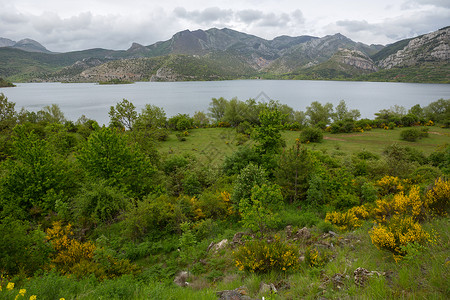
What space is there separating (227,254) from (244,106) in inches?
2355

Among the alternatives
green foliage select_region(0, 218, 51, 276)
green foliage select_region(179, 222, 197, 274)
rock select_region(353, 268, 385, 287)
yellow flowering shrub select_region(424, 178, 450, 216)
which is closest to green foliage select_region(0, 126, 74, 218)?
green foliage select_region(0, 218, 51, 276)

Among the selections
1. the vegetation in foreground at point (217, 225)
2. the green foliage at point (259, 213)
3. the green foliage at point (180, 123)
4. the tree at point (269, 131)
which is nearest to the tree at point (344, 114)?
the vegetation in foreground at point (217, 225)

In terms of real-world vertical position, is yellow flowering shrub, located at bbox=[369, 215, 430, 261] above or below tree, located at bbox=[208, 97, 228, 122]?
below

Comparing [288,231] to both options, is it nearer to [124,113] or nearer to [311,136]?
[124,113]

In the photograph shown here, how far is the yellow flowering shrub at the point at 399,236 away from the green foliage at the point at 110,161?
1630 centimetres

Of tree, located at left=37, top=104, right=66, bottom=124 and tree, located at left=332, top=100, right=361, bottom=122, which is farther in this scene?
tree, located at left=332, top=100, right=361, bottom=122

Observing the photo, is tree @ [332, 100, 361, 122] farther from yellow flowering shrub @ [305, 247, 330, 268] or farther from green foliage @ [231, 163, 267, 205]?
yellow flowering shrub @ [305, 247, 330, 268]

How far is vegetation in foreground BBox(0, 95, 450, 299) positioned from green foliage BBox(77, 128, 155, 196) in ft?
0.35

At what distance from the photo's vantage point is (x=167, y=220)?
49.1ft

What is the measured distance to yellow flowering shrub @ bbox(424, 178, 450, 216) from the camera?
28.1ft

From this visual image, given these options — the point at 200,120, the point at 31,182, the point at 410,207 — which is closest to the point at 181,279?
the point at 410,207

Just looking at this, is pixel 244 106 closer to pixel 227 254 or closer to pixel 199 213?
pixel 199 213

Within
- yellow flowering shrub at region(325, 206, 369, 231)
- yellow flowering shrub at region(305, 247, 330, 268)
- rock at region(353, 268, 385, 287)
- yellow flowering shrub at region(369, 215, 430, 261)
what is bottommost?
yellow flowering shrub at region(325, 206, 369, 231)

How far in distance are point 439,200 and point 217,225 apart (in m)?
11.6
